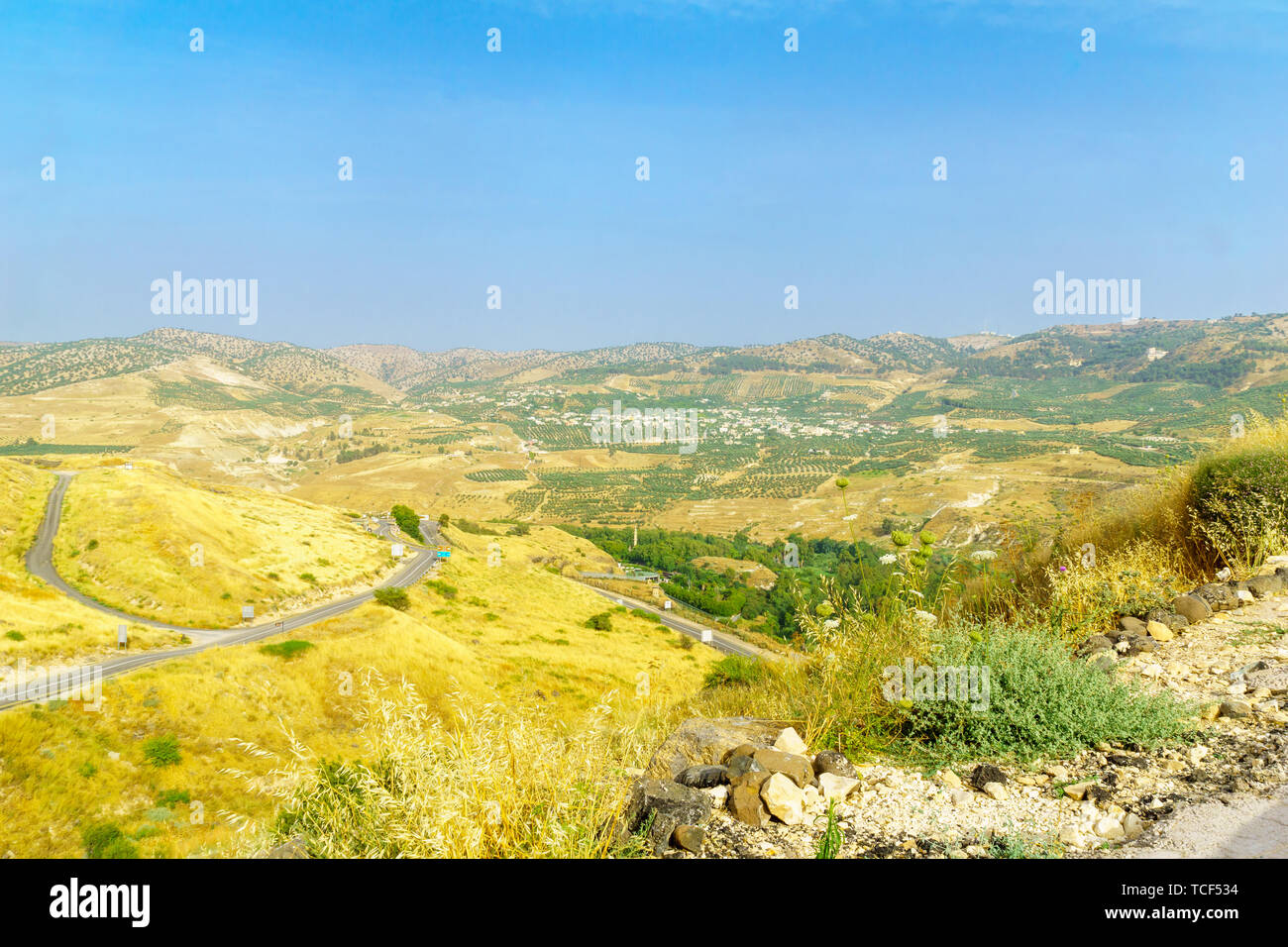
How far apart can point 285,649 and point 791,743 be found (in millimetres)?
35563

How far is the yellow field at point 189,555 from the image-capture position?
4206cm

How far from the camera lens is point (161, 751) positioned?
23.1 m

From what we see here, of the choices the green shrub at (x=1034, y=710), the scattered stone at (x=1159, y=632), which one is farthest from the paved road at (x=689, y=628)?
the green shrub at (x=1034, y=710)

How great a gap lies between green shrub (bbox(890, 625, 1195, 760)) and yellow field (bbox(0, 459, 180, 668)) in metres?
36.8

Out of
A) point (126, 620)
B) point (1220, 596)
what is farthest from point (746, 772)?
point (126, 620)

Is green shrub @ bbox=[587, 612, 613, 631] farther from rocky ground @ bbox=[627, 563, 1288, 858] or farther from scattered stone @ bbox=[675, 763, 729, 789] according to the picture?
scattered stone @ bbox=[675, 763, 729, 789]

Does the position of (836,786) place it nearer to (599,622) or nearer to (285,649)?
(285,649)

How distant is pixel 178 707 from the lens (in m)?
25.9

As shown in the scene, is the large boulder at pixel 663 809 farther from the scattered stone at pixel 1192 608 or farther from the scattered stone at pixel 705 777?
the scattered stone at pixel 1192 608

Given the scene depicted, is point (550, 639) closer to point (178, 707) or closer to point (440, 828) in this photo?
point (178, 707)

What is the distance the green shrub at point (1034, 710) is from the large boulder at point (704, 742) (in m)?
0.97

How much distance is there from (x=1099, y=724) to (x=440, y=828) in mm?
3743

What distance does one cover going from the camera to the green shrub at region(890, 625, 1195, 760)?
12.6ft
